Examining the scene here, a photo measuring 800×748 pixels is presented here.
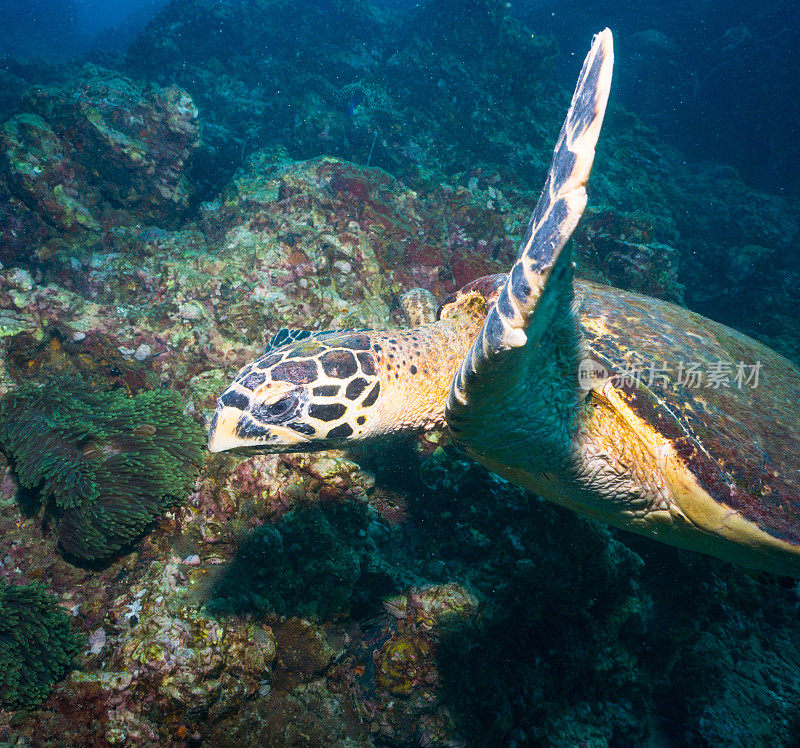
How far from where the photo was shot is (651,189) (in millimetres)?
9297

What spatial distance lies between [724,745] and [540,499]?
6.02ft

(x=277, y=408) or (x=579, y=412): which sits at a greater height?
(x=579, y=412)

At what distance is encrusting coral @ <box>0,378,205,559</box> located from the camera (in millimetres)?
1993

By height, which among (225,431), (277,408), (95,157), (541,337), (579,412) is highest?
(541,337)

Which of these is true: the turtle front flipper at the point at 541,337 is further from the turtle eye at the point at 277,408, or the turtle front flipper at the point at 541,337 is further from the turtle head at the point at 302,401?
the turtle eye at the point at 277,408

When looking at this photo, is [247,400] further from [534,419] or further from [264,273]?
[264,273]

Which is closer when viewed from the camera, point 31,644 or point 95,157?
point 31,644

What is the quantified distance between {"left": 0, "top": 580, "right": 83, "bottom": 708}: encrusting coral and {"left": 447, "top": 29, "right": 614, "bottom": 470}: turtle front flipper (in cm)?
203

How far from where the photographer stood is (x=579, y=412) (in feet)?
5.10

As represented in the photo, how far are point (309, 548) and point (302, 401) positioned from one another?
986 millimetres

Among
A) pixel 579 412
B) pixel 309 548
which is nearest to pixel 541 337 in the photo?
pixel 579 412

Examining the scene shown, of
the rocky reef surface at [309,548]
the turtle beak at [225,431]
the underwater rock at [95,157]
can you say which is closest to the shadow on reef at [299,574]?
the rocky reef surface at [309,548]

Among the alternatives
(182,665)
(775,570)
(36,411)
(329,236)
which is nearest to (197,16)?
(329,236)

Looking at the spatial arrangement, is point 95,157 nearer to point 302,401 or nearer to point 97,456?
point 97,456
